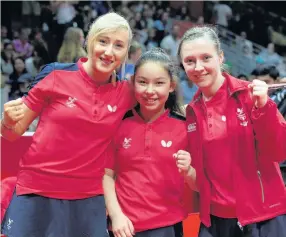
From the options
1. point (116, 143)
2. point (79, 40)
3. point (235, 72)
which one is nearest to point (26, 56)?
point (79, 40)

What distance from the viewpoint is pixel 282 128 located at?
2.27 m

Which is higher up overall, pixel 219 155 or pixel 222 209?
pixel 219 155

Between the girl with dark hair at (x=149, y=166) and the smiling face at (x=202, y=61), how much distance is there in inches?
6.6

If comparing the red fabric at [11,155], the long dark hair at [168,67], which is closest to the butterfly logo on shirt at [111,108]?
the long dark hair at [168,67]

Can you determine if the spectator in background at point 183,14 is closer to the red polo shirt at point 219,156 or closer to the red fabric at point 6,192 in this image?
the red fabric at point 6,192

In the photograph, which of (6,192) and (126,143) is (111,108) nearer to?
(126,143)

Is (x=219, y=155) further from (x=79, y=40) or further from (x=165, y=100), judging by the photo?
(x=79, y=40)

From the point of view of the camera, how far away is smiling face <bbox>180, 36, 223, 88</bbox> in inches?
95.8

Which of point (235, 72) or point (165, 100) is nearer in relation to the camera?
point (165, 100)

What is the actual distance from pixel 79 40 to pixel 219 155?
155 inches

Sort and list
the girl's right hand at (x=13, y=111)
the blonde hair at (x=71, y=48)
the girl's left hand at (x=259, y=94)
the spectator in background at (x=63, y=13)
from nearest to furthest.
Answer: the girl's left hand at (x=259, y=94) → the girl's right hand at (x=13, y=111) → the blonde hair at (x=71, y=48) → the spectator in background at (x=63, y=13)

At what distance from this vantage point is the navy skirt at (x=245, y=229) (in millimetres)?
2359

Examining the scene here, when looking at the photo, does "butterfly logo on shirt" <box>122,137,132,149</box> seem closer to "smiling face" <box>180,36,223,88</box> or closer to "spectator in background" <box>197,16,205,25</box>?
"smiling face" <box>180,36,223,88</box>

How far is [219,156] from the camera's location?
7.93 feet
